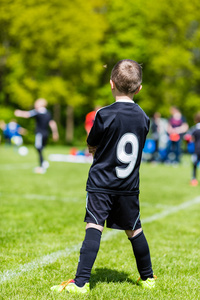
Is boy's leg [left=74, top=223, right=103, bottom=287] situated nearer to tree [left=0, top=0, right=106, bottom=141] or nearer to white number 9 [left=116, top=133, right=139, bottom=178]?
white number 9 [left=116, top=133, right=139, bottom=178]

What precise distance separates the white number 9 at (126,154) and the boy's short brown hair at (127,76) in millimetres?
363

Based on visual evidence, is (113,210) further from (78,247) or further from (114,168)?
(78,247)

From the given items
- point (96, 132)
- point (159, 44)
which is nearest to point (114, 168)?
point (96, 132)

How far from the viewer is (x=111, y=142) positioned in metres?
3.20

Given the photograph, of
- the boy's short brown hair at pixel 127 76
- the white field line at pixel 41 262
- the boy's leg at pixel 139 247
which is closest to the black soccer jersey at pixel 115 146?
the boy's short brown hair at pixel 127 76

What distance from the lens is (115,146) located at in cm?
321

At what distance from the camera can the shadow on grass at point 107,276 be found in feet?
11.8

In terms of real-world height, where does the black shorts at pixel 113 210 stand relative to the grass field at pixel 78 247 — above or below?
above

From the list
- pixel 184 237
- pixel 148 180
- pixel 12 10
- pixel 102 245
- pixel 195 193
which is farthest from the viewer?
pixel 12 10

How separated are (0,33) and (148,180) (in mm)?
23834

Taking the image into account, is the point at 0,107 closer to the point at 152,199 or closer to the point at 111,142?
the point at 152,199

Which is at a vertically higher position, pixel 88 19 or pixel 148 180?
pixel 88 19

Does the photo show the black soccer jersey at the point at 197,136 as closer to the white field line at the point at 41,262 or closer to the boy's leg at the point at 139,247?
the white field line at the point at 41,262

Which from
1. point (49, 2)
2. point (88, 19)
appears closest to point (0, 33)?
point (49, 2)
